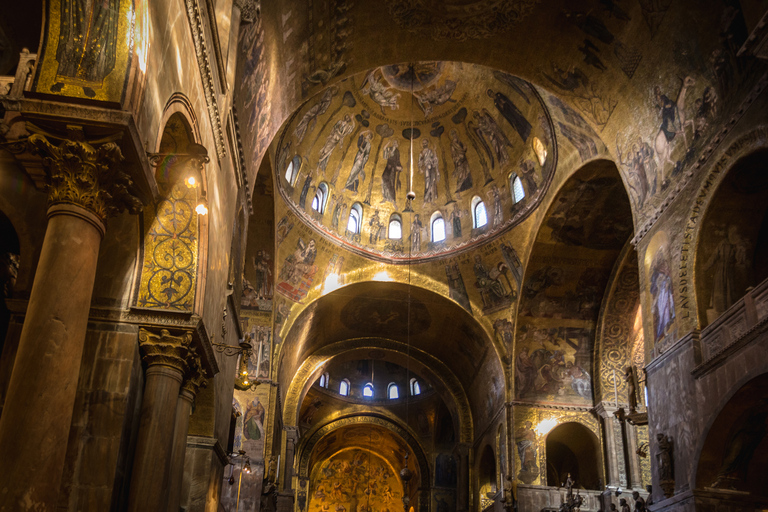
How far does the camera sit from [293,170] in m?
22.4

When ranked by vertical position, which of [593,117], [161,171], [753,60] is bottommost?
[161,171]

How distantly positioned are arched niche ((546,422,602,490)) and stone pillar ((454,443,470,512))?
3.78 metres

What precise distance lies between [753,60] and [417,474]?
29.8 meters

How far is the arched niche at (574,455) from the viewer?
2230cm

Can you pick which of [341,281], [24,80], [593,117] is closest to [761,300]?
[593,117]

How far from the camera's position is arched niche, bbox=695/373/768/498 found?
11109 millimetres

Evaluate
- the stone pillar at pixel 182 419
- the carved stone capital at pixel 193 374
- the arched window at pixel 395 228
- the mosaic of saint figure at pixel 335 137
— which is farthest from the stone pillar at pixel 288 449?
the carved stone capital at pixel 193 374

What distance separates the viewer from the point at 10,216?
893 centimetres

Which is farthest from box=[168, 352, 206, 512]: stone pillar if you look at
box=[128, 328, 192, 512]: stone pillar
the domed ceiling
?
the domed ceiling

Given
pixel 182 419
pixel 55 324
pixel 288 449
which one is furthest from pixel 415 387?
pixel 55 324

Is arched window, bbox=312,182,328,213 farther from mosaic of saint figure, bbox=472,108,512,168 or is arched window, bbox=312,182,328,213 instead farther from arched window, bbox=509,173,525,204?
arched window, bbox=509,173,525,204

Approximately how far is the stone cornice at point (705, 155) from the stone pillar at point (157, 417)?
936cm

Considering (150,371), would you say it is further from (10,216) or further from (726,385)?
(726,385)

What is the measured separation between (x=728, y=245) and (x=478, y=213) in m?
12.6
